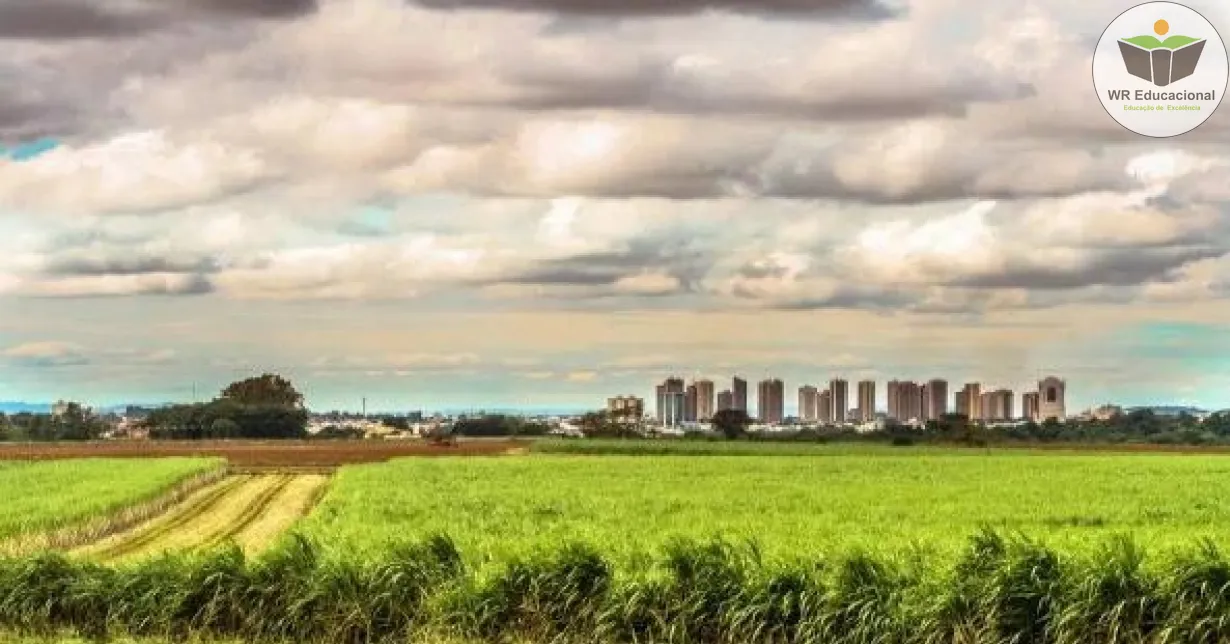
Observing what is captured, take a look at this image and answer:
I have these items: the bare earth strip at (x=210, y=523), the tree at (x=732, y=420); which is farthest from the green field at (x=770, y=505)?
the tree at (x=732, y=420)

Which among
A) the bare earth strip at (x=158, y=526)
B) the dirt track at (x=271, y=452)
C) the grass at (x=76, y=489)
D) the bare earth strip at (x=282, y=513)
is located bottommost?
the bare earth strip at (x=158, y=526)

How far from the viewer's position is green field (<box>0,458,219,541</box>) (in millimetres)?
40250

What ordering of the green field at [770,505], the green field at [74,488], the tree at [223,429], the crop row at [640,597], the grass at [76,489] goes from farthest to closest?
the tree at [223,429]
the green field at [74,488]
the grass at [76,489]
the green field at [770,505]
the crop row at [640,597]

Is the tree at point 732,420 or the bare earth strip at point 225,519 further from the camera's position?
the tree at point 732,420

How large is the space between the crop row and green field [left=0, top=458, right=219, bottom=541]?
17.0 metres

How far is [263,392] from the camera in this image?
180 m

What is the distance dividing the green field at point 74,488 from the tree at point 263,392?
97330mm

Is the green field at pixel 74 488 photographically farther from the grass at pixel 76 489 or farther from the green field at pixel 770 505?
the green field at pixel 770 505

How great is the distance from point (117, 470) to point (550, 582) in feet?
169

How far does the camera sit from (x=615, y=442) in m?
102

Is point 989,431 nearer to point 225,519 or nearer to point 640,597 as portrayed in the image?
point 225,519

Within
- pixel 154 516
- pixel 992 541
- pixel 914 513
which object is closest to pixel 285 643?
pixel 992 541

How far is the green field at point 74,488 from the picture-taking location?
40.2 m

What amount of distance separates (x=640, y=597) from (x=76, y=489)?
3790 cm
